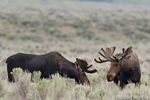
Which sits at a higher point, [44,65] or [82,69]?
[82,69]

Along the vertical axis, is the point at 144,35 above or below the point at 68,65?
below

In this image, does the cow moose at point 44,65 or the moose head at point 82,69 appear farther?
the cow moose at point 44,65

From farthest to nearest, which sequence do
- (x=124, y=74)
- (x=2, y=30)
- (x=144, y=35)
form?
(x=144, y=35) → (x=2, y=30) → (x=124, y=74)

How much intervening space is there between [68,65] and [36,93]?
260 cm

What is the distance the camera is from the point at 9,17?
119ft

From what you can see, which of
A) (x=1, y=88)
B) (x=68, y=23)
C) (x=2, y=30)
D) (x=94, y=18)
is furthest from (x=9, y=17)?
(x=1, y=88)

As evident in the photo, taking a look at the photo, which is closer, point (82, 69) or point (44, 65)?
point (82, 69)

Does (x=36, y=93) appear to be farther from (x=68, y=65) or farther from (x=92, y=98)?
(x=68, y=65)

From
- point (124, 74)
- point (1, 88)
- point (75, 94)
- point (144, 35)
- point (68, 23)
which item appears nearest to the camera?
point (1, 88)

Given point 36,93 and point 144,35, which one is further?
point 144,35

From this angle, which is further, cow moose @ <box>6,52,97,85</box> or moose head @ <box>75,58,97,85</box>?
cow moose @ <box>6,52,97,85</box>

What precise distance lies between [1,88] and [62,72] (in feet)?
9.30

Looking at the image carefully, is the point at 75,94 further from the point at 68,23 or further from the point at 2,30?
the point at 68,23

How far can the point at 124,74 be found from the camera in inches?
279
